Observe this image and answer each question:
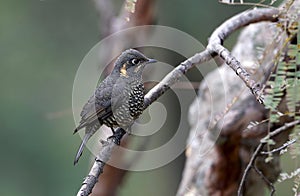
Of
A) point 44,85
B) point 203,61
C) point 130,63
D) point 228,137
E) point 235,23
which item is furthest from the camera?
point 44,85

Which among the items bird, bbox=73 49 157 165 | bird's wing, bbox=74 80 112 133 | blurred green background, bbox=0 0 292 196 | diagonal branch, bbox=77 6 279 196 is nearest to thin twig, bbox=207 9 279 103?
diagonal branch, bbox=77 6 279 196

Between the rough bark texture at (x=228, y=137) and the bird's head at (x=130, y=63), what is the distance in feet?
1.94

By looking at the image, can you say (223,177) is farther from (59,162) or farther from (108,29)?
(59,162)

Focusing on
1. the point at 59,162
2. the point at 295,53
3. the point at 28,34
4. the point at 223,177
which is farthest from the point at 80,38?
the point at 295,53

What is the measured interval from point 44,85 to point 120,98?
492 cm

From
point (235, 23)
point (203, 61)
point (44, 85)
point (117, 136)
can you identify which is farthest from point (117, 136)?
point (44, 85)

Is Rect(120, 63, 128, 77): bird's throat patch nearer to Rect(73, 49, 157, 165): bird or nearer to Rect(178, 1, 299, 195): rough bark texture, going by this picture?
Rect(73, 49, 157, 165): bird

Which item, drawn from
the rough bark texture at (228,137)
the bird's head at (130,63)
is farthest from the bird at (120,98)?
the rough bark texture at (228,137)

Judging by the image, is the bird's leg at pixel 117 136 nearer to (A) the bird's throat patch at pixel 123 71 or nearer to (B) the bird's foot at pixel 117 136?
(B) the bird's foot at pixel 117 136

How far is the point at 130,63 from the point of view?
2143 mm

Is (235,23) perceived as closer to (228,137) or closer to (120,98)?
(120,98)

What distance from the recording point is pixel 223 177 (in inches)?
112

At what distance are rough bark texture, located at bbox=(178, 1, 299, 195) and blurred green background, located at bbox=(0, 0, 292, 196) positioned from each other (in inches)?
151

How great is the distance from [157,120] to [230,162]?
935 millimetres
